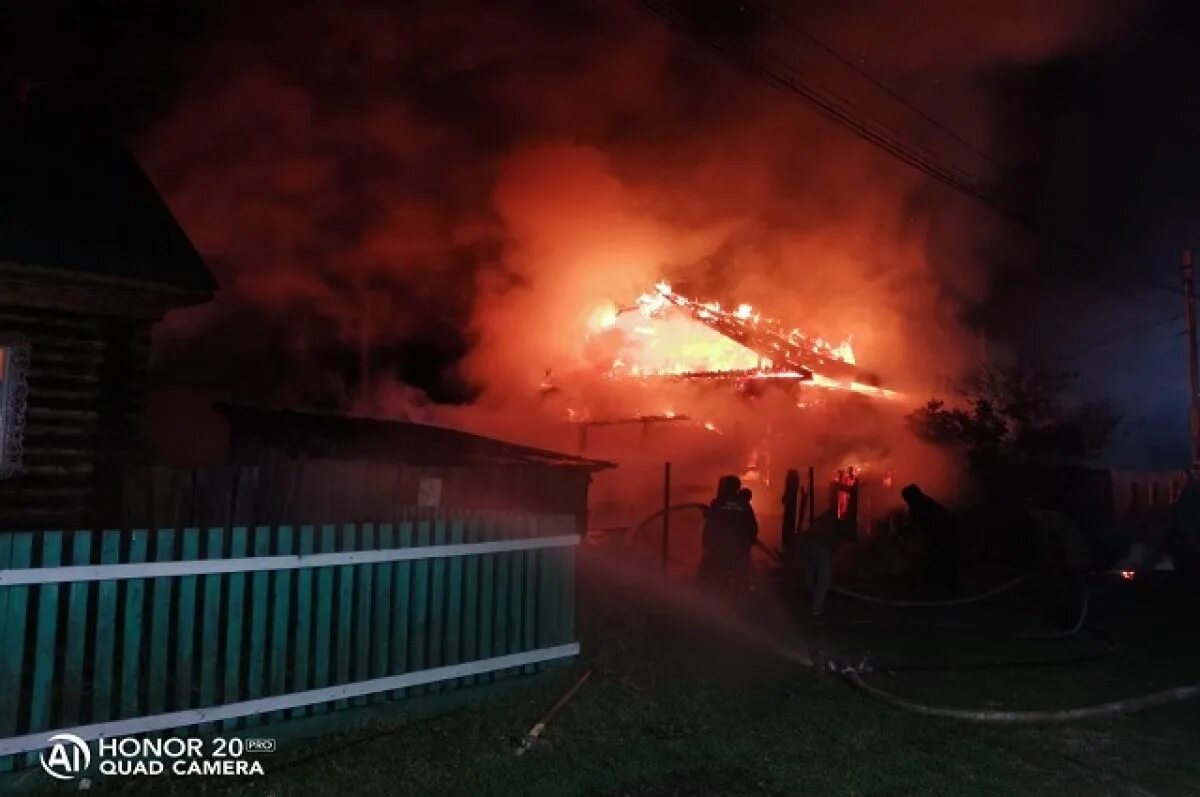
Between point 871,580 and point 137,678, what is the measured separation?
10.8 meters

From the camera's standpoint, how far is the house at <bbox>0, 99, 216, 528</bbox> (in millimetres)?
7309

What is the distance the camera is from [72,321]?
25.3 feet

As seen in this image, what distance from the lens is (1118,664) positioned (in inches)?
311

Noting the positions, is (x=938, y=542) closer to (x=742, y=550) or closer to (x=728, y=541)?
(x=742, y=550)

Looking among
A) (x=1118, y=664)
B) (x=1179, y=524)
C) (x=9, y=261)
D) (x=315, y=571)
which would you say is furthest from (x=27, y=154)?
(x=1179, y=524)

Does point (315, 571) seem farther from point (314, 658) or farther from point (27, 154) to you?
point (27, 154)

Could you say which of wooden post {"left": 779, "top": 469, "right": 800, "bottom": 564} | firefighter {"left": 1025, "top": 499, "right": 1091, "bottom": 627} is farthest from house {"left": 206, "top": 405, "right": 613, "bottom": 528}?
firefighter {"left": 1025, "top": 499, "right": 1091, "bottom": 627}

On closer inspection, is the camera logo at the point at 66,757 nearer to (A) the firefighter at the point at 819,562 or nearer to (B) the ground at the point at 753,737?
(B) the ground at the point at 753,737

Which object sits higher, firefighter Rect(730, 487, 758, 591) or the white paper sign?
the white paper sign

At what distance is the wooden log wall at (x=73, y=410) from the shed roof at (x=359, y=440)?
12.1 feet

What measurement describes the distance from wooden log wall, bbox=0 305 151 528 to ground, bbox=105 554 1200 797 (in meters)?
4.34

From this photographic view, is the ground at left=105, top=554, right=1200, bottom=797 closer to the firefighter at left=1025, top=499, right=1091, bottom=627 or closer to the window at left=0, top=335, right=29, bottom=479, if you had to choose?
the firefighter at left=1025, top=499, right=1091, bottom=627

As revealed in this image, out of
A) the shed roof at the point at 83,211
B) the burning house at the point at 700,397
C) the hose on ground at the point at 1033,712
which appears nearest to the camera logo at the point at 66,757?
the shed roof at the point at 83,211

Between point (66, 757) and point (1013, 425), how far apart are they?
18292 mm
